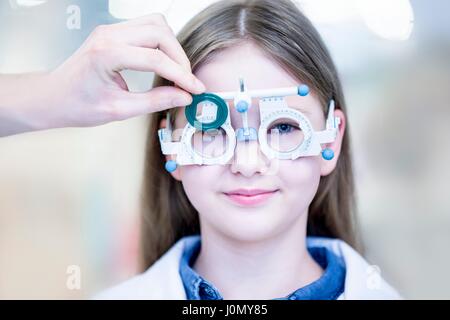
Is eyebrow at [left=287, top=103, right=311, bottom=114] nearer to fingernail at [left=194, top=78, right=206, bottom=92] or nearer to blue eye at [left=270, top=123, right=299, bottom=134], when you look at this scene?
blue eye at [left=270, top=123, right=299, bottom=134]

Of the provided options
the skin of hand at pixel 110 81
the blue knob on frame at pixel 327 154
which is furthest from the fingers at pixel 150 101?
the blue knob on frame at pixel 327 154

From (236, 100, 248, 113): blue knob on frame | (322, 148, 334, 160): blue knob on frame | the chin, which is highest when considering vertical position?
(236, 100, 248, 113): blue knob on frame

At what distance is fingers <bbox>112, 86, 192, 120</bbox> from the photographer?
39.1 inches

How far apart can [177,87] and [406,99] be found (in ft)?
1.52

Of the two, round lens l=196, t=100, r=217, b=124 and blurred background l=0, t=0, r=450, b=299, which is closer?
round lens l=196, t=100, r=217, b=124

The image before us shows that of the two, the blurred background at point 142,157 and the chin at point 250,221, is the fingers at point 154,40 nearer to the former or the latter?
the blurred background at point 142,157

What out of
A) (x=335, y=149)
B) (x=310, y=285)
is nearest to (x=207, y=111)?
(x=335, y=149)

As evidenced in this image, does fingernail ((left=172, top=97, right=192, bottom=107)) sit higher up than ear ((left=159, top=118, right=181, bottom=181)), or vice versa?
fingernail ((left=172, top=97, right=192, bottom=107))

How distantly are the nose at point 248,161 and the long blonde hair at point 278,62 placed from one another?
0.48ft

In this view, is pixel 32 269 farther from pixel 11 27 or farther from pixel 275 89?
pixel 275 89

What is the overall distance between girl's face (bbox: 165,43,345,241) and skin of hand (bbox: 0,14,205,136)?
0.08 metres

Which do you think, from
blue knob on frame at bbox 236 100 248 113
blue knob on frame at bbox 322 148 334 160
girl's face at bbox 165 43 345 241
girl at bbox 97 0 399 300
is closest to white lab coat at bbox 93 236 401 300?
girl at bbox 97 0 399 300
